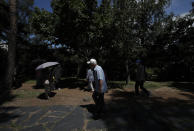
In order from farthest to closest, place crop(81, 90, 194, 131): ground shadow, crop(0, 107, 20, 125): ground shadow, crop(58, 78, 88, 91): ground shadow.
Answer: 1. crop(58, 78, 88, 91): ground shadow
2. crop(0, 107, 20, 125): ground shadow
3. crop(81, 90, 194, 131): ground shadow

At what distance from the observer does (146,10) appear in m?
13.8

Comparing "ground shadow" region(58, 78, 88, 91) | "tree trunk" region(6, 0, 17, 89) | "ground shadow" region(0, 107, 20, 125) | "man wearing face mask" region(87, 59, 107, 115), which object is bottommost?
"ground shadow" region(0, 107, 20, 125)

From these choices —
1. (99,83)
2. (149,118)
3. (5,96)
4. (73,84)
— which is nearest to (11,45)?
(5,96)

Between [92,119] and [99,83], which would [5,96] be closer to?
[92,119]

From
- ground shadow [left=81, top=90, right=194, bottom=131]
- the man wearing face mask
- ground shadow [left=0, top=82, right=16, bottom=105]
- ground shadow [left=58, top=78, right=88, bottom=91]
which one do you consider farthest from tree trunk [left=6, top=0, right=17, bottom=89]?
the man wearing face mask

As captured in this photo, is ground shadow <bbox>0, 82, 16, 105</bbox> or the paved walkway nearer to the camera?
the paved walkway

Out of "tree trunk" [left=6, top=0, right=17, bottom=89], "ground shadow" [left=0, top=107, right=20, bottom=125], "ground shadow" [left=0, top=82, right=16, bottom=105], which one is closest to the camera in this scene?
"ground shadow" [left=0, top=107, right=20, bottom=125]

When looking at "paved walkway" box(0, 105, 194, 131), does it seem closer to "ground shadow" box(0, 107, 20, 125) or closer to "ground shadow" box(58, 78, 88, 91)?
"ground shadow" box(0, 107, 20, 125)

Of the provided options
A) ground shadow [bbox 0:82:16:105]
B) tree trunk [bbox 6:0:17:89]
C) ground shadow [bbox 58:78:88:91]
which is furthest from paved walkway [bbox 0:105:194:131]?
ground shadow [bbox 58:78:88:91]

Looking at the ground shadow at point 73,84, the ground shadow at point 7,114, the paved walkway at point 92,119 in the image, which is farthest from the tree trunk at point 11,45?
the paved walkway at point 92,119

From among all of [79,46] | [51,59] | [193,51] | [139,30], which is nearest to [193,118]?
[79,46]

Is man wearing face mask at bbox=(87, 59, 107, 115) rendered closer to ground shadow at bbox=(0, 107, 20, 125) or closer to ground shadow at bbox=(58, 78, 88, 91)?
ground shadow at bbox=(0, 107, 20, 125)

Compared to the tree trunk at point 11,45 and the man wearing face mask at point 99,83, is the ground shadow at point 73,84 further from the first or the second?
the man wearing face mask at point 99,83

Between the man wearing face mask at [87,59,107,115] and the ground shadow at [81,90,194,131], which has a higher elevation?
the man wearing face mask at [87,59,107,115]
